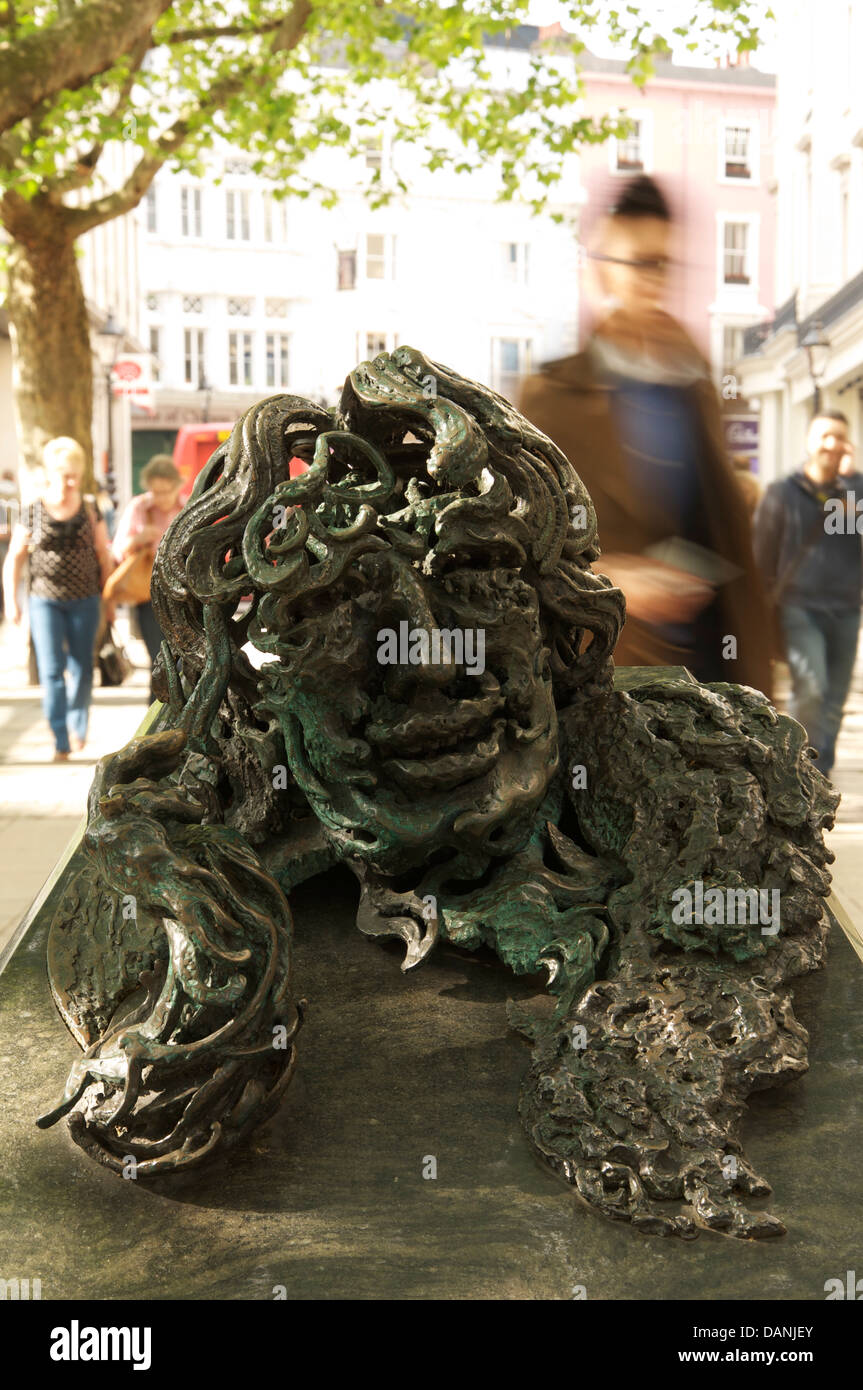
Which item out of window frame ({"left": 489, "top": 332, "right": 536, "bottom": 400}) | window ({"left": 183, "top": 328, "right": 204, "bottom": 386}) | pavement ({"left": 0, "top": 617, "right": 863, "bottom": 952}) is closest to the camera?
pavement ({"left": 0, "top": 617, "right": 863, "bottom": 952})

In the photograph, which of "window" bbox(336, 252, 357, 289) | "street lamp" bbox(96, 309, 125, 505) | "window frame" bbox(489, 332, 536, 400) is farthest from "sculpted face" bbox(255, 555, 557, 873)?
"window" bbox(336, 252, 357, 289)

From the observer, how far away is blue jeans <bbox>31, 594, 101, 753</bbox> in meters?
8.00

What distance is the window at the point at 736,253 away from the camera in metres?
34.7

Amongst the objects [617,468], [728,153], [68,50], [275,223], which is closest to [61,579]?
[68,50]

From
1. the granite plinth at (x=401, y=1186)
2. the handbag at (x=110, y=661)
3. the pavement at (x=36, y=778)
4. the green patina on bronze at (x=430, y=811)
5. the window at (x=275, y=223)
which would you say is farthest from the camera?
the window at (x=275, y=223)

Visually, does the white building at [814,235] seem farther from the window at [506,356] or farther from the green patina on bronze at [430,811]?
the green patina on bronze at [430,811]

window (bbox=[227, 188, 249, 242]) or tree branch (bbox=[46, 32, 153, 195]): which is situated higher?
window (bbox=[227, 188, 249, 242])

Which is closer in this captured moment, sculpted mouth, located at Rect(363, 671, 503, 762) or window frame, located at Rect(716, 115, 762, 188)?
sculpted mouth, located at Rect(363, 671, 503, 762)

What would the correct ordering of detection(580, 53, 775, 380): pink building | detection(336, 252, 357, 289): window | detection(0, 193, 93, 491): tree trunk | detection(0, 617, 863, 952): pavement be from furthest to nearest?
detection(336, 252, 357, 289): window → detection(580, 53, 775, 380): pink building → detection(0, 193, 93, 491): tree trunk → detection(0, 617, 863, 952): pavement

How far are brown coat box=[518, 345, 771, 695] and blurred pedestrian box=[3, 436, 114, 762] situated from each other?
4.45m

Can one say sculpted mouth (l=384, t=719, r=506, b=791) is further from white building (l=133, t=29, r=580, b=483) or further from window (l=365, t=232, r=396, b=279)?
window (l=365, t=232, r=396, b=279)

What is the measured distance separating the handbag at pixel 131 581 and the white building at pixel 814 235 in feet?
53.8

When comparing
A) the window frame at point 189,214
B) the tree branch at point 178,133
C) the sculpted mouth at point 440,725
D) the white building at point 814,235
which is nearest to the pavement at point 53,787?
the sculpted mouth at point 440,725

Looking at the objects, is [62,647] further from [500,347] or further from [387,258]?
[387,258]
